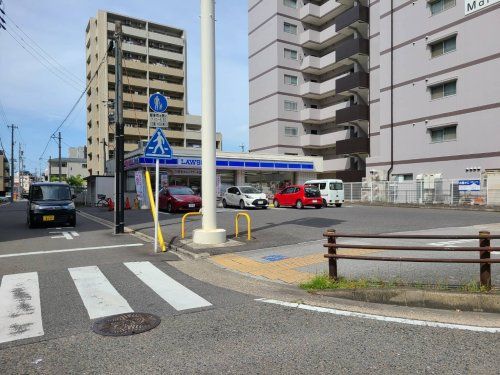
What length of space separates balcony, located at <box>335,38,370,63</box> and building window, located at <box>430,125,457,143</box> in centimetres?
1207

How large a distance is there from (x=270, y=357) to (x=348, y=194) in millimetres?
29818

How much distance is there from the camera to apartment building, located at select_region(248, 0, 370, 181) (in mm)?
36906

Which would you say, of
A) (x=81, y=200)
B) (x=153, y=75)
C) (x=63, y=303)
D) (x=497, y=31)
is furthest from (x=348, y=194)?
(x=153, y=75)

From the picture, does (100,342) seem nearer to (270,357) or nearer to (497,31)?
(270,357)

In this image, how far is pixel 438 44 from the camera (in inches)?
1050

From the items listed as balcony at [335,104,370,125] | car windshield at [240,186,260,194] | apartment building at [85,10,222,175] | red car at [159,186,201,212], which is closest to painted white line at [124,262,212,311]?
red car at [159,186,201,212]

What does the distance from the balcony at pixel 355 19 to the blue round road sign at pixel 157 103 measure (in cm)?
3112

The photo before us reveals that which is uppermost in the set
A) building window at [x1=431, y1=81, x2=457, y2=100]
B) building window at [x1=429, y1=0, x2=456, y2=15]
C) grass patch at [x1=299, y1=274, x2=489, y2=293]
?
building window at [x1=429, y1=0, x2=456, y2=15]

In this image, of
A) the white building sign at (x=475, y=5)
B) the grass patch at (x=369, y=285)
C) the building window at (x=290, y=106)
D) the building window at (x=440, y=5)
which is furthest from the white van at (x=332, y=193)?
the white building sign at (x=475, y=5)

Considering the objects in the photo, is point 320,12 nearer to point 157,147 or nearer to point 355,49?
point 355,49

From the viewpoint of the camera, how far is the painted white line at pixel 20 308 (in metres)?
3.88

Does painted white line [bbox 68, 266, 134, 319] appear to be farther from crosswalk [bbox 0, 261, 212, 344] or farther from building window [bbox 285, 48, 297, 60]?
building window [bbox 285, 48, 297, 60]

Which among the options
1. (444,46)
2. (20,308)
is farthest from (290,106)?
(20,308)

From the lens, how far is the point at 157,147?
8.95 meters
